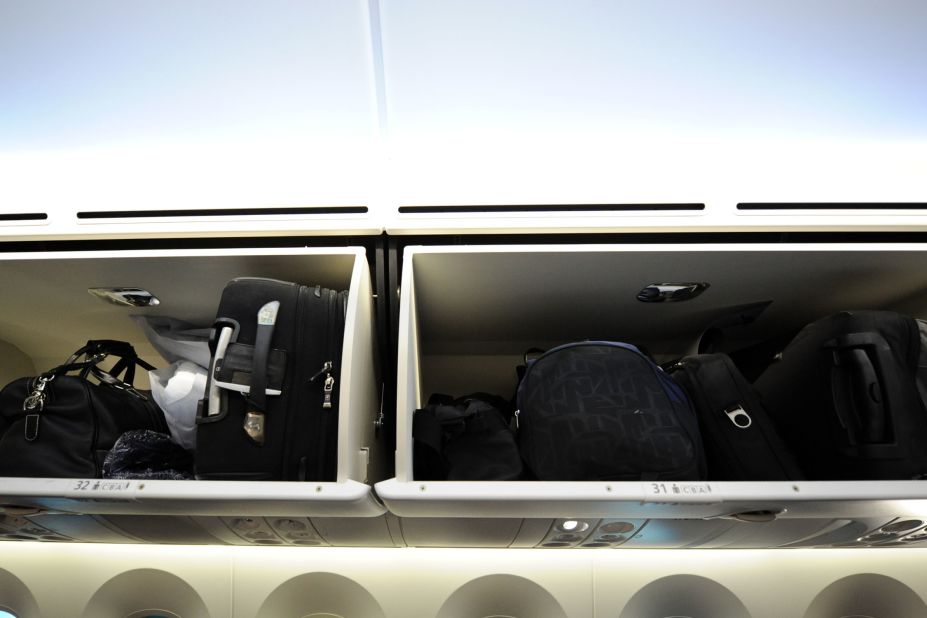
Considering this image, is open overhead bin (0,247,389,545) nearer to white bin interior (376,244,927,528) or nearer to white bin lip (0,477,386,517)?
white bin lip (0,477,386,517)

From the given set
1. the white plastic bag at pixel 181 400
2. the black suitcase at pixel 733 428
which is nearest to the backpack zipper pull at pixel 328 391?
the white plastic bag at pixel 181 400

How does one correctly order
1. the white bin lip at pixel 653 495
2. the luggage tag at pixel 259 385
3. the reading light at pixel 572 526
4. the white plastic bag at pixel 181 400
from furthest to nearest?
1. the reading light at pixel 572 526
2. the white plastic bag at pixel 181 400
3. the luggage tag at pixel 259 385
4. the white bin lip at pixel 653 495

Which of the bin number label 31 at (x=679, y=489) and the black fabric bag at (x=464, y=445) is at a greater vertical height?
the black fabric bag at (x=464, y=445)

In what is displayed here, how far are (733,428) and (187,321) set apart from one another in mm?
1464

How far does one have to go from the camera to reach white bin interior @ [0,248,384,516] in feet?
3.13

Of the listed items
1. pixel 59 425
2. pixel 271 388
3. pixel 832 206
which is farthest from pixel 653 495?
pixel 59 425

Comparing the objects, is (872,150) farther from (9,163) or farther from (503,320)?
(9,163)

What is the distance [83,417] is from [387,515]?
2.42 ft

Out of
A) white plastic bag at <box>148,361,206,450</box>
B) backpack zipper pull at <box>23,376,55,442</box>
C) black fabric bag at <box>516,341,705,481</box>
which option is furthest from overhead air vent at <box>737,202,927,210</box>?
backpack zipper pull at <box>23,376,55,442</box>

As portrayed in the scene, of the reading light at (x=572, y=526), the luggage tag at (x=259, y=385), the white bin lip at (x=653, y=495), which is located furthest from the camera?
the reading light at (x=572, y=526)

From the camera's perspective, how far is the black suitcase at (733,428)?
3.59 feet

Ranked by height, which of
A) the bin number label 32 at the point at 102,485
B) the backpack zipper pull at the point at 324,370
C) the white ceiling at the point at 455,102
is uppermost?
the white ceiling at the point at 455,102

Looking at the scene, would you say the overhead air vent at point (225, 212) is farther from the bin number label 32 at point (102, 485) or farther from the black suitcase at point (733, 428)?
the black suitcase at point (733, 428)

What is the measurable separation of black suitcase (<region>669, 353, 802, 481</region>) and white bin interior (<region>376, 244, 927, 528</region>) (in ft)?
0.32
